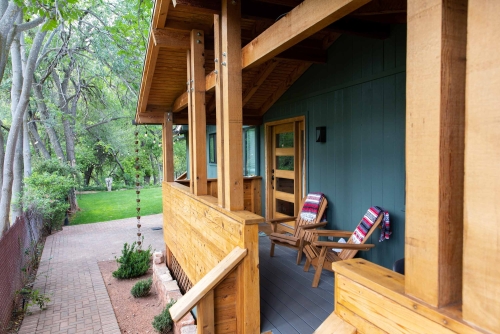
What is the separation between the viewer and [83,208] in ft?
45.0

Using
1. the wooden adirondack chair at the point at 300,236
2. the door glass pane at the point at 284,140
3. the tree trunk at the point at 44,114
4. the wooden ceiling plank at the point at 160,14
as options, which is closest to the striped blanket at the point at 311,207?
→ the wooden adirondack chair at the point at 300,236

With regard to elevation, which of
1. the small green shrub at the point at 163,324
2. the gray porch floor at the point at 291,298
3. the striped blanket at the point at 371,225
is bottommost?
the small green shrub at the point at 163,324

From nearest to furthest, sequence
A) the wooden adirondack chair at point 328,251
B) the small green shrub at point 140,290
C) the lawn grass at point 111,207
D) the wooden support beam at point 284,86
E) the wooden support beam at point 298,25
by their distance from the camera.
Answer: the wooden support beam at point 298,25 → the wooden adirondack chair at point 328,251 → the wooden support beam at point 284,86 → the small green shrub at point 140,290 → the lawn grass at point 111,207

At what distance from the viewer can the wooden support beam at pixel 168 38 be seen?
3633mm

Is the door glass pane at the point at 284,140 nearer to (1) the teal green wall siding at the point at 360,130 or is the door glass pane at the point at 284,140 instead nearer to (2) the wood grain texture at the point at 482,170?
(1) the teal green wall siding at the point at 360,130

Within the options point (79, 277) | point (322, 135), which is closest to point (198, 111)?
point (322, 135)

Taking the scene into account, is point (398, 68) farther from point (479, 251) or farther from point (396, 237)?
point (479, 251)

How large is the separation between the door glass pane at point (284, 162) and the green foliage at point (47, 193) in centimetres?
634

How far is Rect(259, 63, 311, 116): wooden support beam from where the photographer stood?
482 cm

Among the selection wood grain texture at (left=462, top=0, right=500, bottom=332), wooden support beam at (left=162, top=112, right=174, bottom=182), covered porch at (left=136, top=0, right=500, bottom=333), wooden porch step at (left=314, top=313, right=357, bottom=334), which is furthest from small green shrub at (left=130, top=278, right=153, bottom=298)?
wood grain texture at (left=462, top=0, right=500, bottom=332)

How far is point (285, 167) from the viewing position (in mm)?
5477

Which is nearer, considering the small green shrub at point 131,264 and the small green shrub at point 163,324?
the small green shrub at point 163,324

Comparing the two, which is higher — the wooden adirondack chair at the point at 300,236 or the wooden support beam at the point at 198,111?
the wooden support beam at the point at 198,111

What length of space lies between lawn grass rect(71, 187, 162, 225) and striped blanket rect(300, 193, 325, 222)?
9.18m
